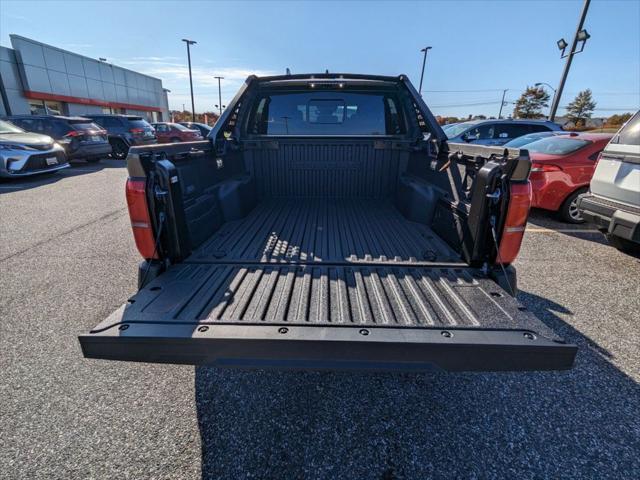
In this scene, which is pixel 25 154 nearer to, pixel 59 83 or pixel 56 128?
pixel 56 128

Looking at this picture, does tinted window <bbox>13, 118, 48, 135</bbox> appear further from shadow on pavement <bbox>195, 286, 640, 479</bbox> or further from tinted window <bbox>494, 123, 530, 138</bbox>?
tinted window <bbox>494, 123, 530, 138</bbox>

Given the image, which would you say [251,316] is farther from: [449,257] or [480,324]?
[449,257]

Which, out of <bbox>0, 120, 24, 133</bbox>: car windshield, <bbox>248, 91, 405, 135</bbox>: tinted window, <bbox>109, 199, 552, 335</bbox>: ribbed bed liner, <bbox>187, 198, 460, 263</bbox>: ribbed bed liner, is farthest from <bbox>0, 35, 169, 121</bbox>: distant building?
<bbox>109, 199, 552, 335</bbox>: ribbed bed liner

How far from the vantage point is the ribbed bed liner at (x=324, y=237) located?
244cm

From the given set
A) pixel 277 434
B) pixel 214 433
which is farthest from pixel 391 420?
pixel 214 433

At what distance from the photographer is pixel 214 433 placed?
1.89m

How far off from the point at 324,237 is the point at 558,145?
5.53 meters

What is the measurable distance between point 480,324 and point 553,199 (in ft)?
18.5

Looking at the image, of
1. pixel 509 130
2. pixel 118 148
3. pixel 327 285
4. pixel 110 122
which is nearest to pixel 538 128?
pixel 509 130

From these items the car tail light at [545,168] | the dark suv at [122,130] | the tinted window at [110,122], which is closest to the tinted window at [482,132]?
the car tail light at [545,168]

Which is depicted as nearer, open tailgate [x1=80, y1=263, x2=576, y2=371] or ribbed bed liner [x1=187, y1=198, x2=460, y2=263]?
open tailgate [x1=80, y1=263, x2=576, y2=371]

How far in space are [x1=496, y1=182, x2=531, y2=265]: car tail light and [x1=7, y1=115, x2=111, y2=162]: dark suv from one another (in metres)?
13.9

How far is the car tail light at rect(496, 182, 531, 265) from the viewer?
1.92m

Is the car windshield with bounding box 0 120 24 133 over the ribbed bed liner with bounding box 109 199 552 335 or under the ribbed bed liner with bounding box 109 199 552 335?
over
